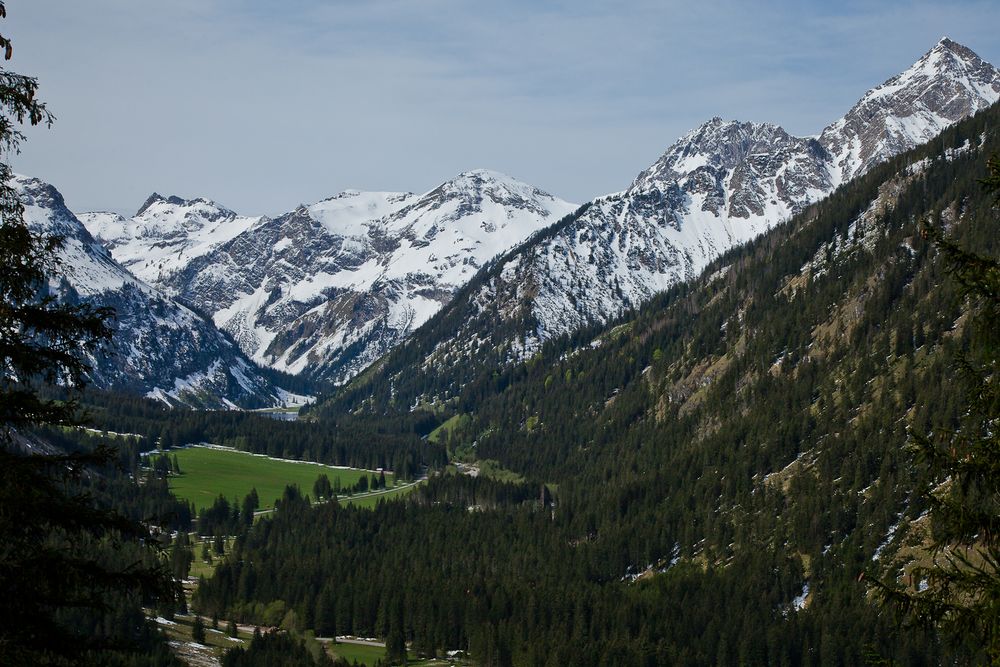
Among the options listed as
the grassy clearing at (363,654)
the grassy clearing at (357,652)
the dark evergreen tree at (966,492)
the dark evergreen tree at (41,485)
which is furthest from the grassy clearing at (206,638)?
the dark evergreen tree at (966,492)

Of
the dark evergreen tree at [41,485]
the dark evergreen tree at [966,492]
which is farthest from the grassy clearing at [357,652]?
the dark evergreen tree at [966,492]

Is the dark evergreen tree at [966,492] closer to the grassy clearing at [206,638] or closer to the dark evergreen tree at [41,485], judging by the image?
the dark evergreen tree at [41,485]

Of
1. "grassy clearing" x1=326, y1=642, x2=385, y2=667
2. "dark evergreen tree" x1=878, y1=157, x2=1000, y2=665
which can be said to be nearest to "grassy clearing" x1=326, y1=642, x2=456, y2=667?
"grassy clearing" x1=326, y1=642, x2=385, y2=667

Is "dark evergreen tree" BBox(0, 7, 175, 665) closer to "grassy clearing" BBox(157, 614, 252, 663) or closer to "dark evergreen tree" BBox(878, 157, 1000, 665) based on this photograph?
"dark evergreen tree" BBox(878, 157, 1000, 665)

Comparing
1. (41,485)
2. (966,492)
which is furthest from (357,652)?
(966,492)

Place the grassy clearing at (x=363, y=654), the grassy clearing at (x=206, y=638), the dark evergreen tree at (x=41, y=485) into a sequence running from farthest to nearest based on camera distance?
the grassy clearing at (x=363, y=654)
the grassy clearing at (x=206, y=638)
the dark evergreen tree at (x=41, y=485)

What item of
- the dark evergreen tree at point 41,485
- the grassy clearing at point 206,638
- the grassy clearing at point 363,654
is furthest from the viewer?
the grassy clearing at point 363,654

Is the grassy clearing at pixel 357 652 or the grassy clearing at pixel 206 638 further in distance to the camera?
the grassy clearing at pixel 357 652

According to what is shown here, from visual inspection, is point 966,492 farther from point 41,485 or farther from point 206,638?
point 206,638

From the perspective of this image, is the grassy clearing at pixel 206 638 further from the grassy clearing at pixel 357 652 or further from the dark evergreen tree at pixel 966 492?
the dark evergreen tree at pixel 966 492

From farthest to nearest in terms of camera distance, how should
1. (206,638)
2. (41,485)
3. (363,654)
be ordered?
(363,654), (206,638), (41,485)

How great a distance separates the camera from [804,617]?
512 feet

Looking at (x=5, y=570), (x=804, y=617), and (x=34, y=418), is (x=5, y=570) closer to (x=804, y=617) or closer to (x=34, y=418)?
(x=34, y=418)

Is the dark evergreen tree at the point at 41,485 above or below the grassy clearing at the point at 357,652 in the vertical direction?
above
